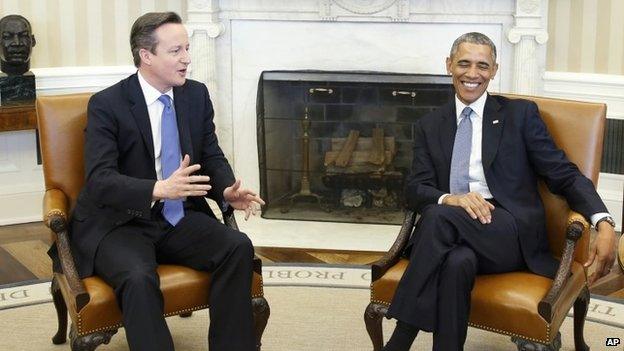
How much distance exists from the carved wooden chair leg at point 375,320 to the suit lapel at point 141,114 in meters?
0.94

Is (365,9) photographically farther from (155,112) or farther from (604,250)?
(604,250)

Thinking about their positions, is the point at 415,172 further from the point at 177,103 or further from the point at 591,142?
the point at 177,103

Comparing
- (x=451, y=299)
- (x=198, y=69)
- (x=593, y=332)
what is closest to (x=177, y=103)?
(x=451, y=299)

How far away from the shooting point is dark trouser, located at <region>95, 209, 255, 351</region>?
3.17 meters

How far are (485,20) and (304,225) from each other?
155 centimetres

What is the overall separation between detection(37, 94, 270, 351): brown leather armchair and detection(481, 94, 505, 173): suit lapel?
2.91 ft

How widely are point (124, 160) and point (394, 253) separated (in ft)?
3.29

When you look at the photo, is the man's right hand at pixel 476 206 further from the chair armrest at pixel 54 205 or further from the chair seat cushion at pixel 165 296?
the chair armrest at pixel 54 205

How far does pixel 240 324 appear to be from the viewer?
132 inches

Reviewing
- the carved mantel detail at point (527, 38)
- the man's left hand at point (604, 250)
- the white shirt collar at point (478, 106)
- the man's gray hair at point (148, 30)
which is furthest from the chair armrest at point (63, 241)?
the carved mantel detail at point (527, 38)

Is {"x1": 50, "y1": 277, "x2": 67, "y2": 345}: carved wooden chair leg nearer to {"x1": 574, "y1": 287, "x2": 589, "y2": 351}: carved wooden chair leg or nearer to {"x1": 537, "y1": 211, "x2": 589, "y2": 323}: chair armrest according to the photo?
{"x1": 537, "y1": 211, "x2": 589, "y2": 323}: chair armrest

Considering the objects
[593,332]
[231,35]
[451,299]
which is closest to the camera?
[451,299]

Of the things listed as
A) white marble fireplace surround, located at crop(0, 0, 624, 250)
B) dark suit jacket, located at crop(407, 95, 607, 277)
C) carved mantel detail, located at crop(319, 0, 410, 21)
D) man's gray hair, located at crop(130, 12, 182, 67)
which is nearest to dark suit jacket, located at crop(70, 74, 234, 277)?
man's gray hair, located at crop(130, 12, 182, 67)

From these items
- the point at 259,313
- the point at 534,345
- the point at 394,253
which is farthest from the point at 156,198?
the point at 534,345
